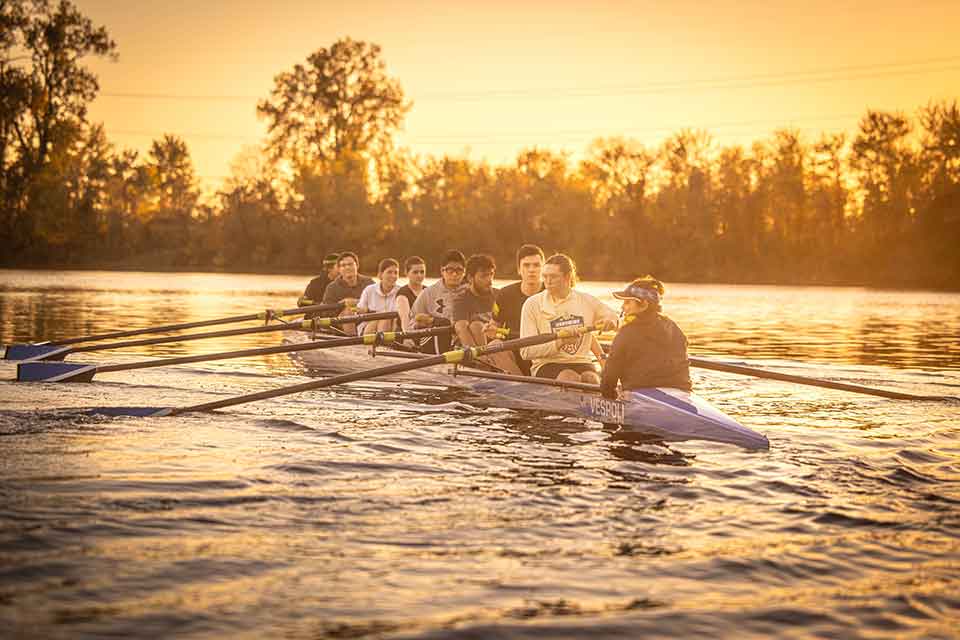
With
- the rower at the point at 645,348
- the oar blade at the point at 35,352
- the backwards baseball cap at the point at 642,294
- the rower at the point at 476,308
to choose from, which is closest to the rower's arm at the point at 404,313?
the rower at the point at 476,308

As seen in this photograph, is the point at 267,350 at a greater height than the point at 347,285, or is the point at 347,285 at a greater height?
Answer: the point at 347,285

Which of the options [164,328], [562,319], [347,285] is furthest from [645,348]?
[164,328]

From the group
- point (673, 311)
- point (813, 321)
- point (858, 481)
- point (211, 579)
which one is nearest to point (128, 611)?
point (211, 579)

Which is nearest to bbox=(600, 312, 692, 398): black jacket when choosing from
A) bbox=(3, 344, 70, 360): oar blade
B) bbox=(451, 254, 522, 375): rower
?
bbox=(451, 254, 522, 375): rower

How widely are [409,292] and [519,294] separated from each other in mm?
3111

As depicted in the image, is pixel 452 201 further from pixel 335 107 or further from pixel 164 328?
pixel 164 328

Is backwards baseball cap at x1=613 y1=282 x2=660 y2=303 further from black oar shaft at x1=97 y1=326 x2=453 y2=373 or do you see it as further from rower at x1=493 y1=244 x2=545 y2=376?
black oar shaft at x1=97 y1=326 x2=453 y2=373

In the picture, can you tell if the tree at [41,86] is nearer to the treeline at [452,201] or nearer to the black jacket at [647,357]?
the treeline at [452,201]

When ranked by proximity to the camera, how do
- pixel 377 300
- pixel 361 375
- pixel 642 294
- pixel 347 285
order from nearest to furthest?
pixel 642 294 < pixel 361 375 < pixel 377 300 < pixel 347 285

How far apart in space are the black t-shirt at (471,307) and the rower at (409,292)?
6.80 feet

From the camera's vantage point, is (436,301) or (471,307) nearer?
(471,307)

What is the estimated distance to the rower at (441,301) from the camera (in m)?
13.2

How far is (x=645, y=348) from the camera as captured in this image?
901 cm

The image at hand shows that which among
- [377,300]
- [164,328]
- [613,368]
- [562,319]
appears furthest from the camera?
[377,300]
